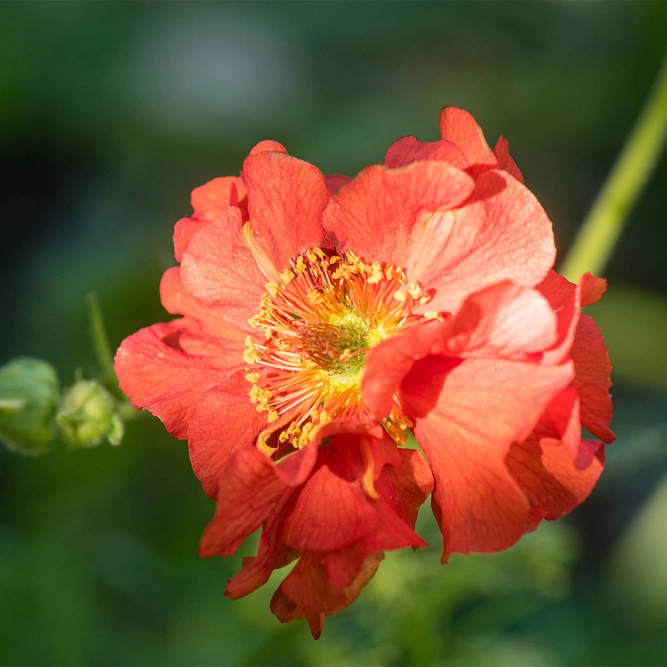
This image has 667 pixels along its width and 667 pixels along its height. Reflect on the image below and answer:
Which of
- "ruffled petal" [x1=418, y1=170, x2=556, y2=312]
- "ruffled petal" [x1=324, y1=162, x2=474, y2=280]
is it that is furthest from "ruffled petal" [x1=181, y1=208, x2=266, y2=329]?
"ruffled petal" [x1=418, y1=170, x2=556, y2=312]

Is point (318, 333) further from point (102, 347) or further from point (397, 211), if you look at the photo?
point (102, 347)

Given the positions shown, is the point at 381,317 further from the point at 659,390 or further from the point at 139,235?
the point at 139,235

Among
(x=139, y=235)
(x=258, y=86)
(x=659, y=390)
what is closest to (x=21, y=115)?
(x=139, y=235)

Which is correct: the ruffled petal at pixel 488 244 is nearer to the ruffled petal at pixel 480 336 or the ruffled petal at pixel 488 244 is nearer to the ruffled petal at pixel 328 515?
the ruffled petal at pixel 480 336

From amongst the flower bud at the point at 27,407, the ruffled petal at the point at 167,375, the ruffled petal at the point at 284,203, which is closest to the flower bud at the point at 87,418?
the flower bud at the point at 27,407

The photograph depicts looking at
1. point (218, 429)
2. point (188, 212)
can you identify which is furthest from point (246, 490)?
point (188, 212)

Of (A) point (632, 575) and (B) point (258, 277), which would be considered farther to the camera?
(A) point (632, 575)
